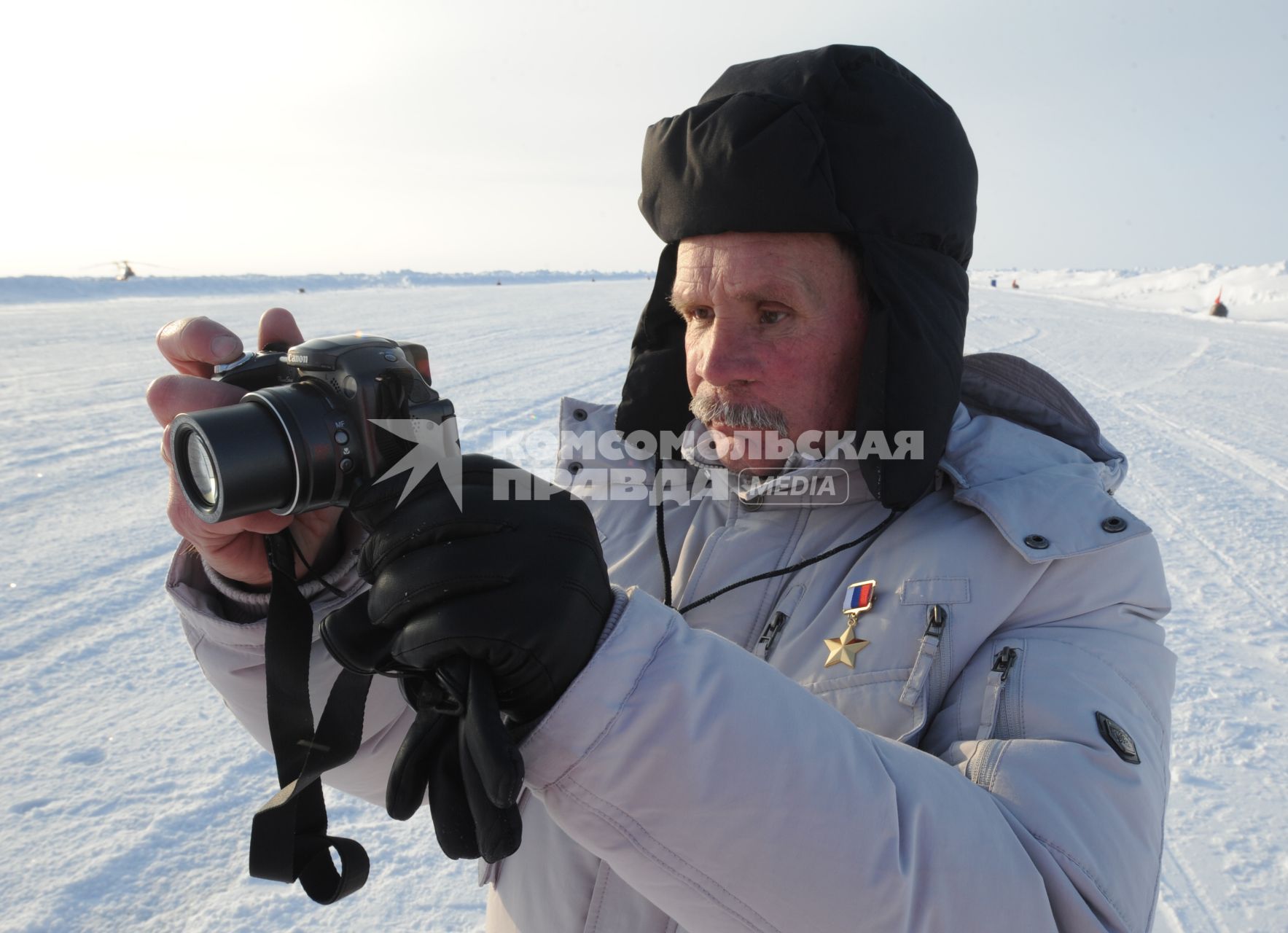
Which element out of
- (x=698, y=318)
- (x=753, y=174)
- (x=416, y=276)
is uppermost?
(x=753, y=174)

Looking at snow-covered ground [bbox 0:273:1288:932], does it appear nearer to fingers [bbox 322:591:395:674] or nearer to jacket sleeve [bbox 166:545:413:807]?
jacket sleeve [bbox 166:545:413:807]

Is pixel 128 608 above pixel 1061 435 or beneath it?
beneath

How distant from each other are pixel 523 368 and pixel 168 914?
677 centimetres

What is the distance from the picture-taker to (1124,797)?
2.82 feet

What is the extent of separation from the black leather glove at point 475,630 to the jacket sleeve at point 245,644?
17.1 inches

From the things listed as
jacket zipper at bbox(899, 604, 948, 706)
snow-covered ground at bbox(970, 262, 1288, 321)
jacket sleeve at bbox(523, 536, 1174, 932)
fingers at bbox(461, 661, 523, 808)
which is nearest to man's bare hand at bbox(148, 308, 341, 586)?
fingers at bbox(461, 661, 523, 808)

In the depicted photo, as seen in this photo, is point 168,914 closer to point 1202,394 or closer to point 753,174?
point 753,174

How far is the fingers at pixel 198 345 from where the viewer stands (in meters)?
1.25

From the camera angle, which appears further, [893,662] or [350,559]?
[350,559]

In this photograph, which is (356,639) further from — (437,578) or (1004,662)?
(1004,662)

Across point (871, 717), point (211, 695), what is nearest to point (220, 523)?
point (871, 717)

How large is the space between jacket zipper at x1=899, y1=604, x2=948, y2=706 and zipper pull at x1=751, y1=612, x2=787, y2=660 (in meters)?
0.21

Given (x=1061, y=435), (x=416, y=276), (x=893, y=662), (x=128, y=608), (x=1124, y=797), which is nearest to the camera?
(x=1124, y=797)

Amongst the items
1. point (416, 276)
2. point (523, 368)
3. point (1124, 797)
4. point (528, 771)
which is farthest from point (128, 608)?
point (416, 276)
